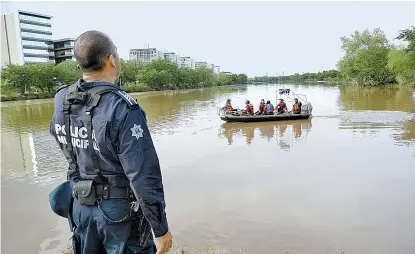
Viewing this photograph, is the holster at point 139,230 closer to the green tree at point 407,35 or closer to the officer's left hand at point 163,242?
the officer's left hand at point 163,242

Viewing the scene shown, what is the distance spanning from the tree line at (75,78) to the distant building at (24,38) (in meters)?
23.1

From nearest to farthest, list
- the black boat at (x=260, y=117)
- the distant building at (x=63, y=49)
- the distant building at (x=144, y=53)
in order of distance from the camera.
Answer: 1. the black boat at (x=260, y=117)
2. the distant building at (x=63, y=49)
3. the distant building at (x=144, y=53)

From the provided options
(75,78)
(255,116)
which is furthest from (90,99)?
(75,78)

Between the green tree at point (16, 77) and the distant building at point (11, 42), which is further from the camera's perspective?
the distant building at point (11, 42)

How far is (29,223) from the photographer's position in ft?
19.0

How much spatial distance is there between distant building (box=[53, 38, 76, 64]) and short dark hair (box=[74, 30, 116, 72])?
291ft

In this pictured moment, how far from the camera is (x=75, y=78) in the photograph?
50.1 m

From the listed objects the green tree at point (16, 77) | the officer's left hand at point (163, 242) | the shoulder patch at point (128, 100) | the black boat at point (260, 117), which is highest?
the green tree at point (16, 77)

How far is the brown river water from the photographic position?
4.95 m

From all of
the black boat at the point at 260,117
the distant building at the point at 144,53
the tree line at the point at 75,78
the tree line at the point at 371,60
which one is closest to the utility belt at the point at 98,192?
the black boat at the point at 260,117

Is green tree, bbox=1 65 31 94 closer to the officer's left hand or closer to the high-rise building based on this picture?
the high-rise building

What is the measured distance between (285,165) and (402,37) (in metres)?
21.2

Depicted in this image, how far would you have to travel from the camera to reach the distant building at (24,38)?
239 ft

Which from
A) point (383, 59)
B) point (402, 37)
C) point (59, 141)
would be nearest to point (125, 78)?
point (383, 59)
